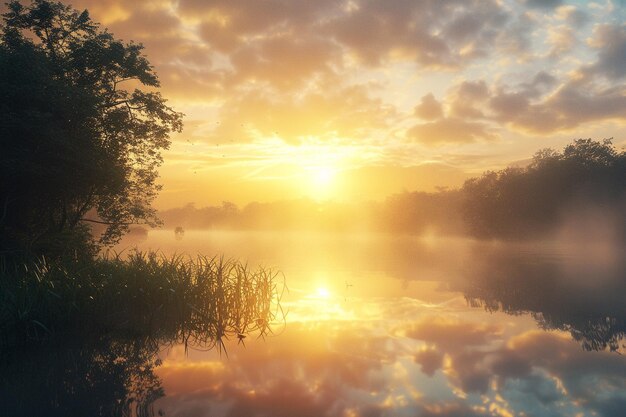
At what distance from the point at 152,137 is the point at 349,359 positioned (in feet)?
66.2

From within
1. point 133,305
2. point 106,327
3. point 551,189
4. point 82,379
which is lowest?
point 82,379

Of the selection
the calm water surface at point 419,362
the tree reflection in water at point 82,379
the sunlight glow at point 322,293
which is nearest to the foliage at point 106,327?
the tree reflection in water at point 82,379

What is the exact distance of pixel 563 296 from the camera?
2067 cm

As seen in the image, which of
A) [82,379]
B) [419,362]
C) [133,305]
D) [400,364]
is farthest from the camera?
[133,305]

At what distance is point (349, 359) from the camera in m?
10.9

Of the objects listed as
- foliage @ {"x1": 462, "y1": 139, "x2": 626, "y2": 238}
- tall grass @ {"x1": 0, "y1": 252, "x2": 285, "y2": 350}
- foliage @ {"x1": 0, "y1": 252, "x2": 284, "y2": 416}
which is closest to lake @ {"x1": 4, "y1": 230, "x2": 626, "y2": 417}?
foliage @ {"x1": 0, "y1": 252, "x2": 284, "y2": 416}

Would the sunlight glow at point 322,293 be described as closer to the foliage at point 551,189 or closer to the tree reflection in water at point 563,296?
the tree reflection in water at point 563,296

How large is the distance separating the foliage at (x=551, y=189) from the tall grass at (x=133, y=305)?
60821 mm

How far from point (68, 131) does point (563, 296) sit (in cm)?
2483

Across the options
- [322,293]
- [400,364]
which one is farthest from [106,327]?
[322,293]

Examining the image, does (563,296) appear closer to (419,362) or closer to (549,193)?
(419,362)

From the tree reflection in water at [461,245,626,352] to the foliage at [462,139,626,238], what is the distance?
31437mm

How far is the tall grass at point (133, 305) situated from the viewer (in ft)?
37.6

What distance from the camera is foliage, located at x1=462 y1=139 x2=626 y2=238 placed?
200ft
